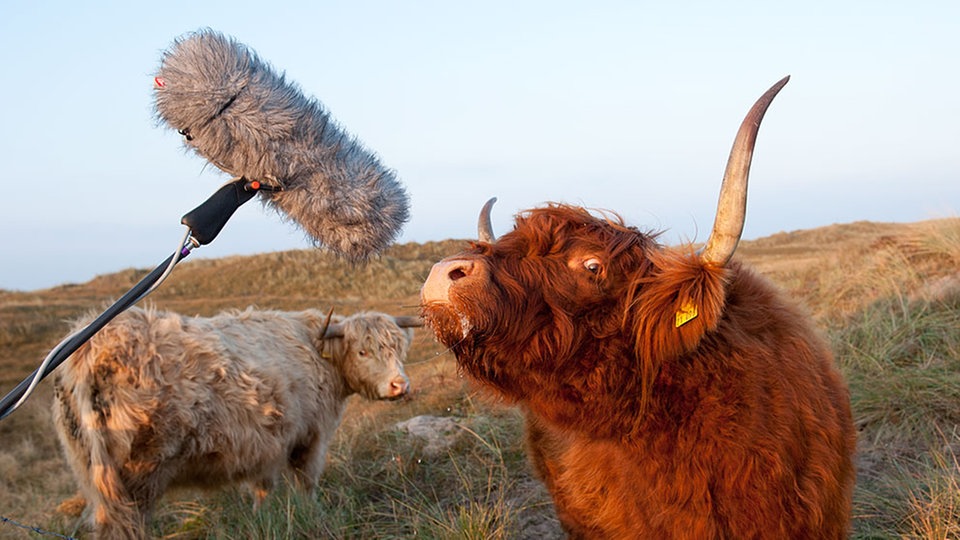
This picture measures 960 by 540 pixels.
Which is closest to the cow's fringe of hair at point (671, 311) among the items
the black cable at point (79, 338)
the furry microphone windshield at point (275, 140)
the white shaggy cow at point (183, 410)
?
the furry microphone windshield at point (275, 140)

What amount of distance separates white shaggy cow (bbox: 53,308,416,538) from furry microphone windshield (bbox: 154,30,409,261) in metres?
2.97

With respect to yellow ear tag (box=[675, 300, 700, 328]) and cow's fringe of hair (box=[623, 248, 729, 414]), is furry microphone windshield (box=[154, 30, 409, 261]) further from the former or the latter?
yellow ear tag (box=[675, 300, 700, 328])

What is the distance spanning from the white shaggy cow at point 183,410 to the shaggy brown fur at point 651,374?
336 centimetres

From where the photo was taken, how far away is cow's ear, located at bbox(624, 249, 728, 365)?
2809mm

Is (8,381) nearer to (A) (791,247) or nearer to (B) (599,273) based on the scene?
(B) (599,273)

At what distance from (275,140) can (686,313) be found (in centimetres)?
162

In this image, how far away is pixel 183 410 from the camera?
5516 millimetres

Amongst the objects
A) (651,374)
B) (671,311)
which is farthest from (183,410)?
(671,311)

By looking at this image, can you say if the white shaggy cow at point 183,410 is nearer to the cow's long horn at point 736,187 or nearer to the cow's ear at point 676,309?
the cow's ear at point 676,309

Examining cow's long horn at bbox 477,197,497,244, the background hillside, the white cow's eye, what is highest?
cow's long horn at bbox 477,197,497,244

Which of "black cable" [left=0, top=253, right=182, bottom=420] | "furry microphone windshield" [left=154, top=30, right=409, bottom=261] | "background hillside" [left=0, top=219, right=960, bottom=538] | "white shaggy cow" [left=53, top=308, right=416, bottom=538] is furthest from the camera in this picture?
"white shaggy cow" [left=53, top=308, right=416, bottom=538]

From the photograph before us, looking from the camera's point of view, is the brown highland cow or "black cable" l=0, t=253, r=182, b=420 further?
the brown highland cow

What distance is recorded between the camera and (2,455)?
11.9 meters

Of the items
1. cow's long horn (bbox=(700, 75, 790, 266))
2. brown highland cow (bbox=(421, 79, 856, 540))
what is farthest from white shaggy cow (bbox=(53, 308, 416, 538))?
cow's long horn (bbox=(700, 75, 790, 266))
